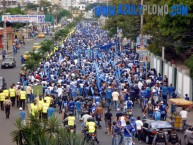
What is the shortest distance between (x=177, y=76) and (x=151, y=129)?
628 inches

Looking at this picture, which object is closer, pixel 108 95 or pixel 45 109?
pixel 45 109

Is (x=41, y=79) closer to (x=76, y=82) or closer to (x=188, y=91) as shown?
(x=76, y=82)

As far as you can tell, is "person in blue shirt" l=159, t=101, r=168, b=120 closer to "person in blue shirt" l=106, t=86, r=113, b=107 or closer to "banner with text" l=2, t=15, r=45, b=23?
"person in blue shirt" l=106, t=86, r=113, b=107

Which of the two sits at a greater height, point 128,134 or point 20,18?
point 20,18

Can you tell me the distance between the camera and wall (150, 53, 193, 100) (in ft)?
117

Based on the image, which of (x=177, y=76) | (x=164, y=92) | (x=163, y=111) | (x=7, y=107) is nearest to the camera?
(x=163, y=111)

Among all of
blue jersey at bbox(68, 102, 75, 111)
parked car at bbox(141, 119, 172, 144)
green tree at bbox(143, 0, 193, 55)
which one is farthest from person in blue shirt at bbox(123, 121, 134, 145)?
green tree at bbox(143, 0, 193, 55)

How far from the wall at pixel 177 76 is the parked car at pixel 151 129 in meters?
11.2

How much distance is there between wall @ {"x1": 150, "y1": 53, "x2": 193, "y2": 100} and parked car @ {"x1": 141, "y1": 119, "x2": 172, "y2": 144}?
36.7 ft

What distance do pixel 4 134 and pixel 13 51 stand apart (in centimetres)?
5062

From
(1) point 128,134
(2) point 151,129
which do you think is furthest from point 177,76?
(1) point 128,134

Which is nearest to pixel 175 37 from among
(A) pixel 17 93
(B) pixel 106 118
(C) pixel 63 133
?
(A) pixel 17 93

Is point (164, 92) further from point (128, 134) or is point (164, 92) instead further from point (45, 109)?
point (128, 134)

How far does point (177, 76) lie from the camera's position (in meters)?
38.9
